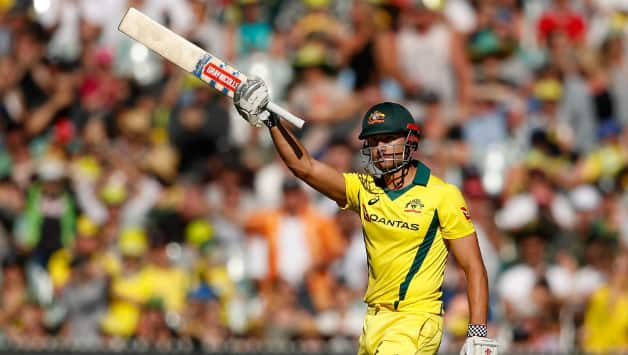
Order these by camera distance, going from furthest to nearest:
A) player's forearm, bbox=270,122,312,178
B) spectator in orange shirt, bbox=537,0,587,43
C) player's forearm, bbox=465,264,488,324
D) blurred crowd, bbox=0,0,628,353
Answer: spectator in orange shirt, bbox=537,0,587,43
blurred crowd, bbox=0,0,628,353
player's forearm, bbox=270,122,312,178
player's forearm, bbox=465,264,488,324

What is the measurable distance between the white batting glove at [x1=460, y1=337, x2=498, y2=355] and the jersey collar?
94cm

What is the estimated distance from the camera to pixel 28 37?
49.6ft

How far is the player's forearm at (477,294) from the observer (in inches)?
281

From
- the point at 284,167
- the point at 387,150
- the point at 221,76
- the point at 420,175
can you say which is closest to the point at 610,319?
the point at 284,167

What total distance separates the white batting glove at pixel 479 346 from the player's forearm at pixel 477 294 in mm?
135

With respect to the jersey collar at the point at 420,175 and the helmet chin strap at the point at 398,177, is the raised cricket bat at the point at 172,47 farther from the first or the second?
the jersey collar at the point at 420,175

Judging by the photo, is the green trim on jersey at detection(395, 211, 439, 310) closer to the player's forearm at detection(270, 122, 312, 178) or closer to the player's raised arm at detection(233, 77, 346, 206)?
the player's raised arm at detection(233, 77, 346, 206)

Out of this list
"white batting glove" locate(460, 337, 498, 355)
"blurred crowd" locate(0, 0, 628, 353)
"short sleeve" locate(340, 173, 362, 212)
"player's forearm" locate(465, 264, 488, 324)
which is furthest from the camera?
"blurred crowd" locate(0, 0, 628, 353)

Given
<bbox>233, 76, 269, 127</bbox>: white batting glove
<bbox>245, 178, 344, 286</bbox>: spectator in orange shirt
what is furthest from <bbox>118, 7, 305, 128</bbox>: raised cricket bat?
<bbox>245, 178, 344, 286</bbox>: spectator in orange shirt

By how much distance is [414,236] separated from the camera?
7.31 meters

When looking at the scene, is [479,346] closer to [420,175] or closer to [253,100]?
[420,175]

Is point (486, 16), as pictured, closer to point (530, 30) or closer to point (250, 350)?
point (530, 30)

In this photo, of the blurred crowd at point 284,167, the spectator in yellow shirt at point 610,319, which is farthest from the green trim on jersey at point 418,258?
the spectator in yellow shirt at point 610,319

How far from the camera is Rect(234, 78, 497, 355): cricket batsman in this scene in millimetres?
7223
